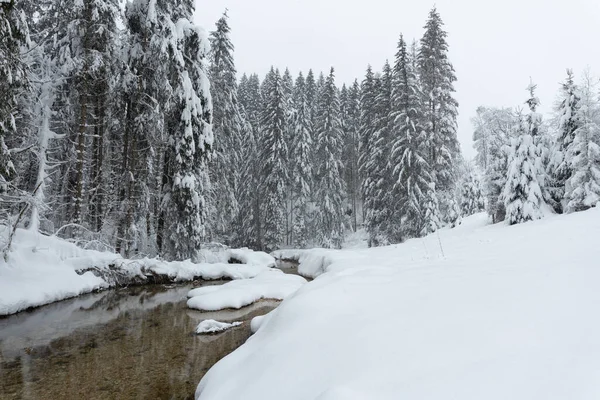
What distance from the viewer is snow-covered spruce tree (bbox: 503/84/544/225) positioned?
1600 cm

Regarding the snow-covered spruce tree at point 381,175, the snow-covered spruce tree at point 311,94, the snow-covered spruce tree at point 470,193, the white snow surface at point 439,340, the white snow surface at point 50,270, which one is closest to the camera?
the white snow surface at point 439,340

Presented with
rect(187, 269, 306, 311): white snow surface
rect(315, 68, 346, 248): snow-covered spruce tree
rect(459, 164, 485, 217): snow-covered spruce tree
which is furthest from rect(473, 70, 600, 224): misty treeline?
rect(459, 164, 485, 217): snow-covered spruce tree

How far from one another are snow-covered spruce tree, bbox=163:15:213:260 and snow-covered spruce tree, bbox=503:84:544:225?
15.0m

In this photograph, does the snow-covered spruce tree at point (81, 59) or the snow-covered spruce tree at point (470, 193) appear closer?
the snow-covered spruce tree at point (81, 59)

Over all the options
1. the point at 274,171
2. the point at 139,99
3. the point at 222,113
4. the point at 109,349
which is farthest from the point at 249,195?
the point at 109,349

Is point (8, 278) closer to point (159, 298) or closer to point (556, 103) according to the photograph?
point (159, 298)

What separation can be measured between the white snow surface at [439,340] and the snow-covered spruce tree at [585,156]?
11106 millimetres

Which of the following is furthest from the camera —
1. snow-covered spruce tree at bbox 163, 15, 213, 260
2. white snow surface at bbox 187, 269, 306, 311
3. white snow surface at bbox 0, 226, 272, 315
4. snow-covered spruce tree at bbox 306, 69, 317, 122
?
snow-covered spruce tree at bbox 306, 69, 317, 122

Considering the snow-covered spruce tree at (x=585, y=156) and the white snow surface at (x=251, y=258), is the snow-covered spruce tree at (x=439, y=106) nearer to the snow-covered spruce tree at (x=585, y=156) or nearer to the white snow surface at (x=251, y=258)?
the snow-covered spruce tree at (x=585, y=156)

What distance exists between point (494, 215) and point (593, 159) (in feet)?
20.2

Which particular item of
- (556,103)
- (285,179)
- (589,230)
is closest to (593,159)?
(556,103)

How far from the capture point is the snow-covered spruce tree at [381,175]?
26.7 metres

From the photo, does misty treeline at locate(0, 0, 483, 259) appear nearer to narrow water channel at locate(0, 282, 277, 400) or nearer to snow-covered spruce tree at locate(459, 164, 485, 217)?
narrow water channel at locate(0, 282, 277, 400)

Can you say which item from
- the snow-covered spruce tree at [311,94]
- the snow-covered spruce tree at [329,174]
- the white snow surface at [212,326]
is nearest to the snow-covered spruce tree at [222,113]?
the snow-covered spruce tree at [329,174]
